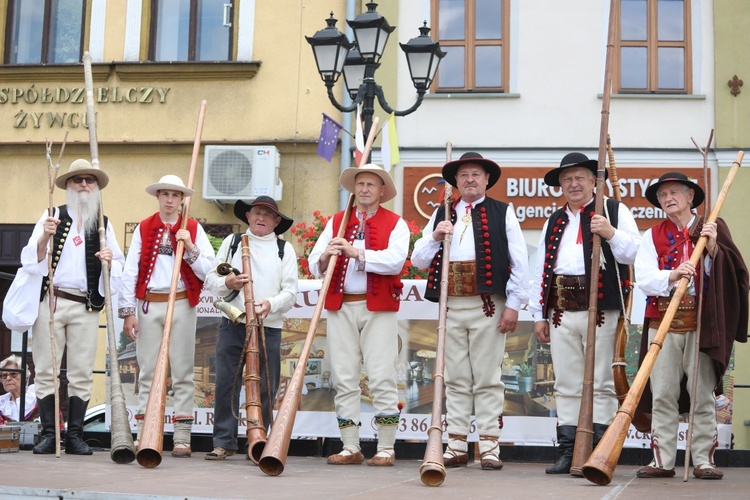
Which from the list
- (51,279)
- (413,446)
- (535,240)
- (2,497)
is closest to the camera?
(2,497)

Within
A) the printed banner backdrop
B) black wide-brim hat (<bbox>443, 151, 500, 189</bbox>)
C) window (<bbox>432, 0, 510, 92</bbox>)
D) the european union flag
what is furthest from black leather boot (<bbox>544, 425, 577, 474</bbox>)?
window (<bbox>432, 0, 510, 92</bbox>)

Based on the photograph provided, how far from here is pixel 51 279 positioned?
787 cm

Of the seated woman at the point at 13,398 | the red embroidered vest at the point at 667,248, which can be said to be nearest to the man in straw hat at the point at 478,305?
the red embroidered vest at the point at 667,248

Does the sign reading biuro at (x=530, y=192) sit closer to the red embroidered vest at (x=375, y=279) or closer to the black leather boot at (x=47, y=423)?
the red embroidered vest at (x=375, y=279)

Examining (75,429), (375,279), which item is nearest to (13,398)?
(75,429)

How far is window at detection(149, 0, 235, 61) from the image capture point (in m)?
14.7

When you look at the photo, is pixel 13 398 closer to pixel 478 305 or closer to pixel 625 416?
pixel 478 305

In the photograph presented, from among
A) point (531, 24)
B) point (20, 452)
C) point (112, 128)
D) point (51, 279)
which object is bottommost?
point (20, 452)

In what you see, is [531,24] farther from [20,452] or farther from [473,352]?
[20,452]

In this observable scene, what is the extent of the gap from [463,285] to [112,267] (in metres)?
2.60

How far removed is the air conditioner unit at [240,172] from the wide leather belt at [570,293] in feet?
24.5

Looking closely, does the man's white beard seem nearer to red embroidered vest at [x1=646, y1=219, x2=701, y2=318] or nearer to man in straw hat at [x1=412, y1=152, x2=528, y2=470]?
man in straw hat at [x1=412, y1=152, x2=528, y2=470]

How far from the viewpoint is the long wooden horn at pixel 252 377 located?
7.16 meters

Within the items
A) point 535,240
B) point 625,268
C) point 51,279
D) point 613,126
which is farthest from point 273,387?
point 613,126
